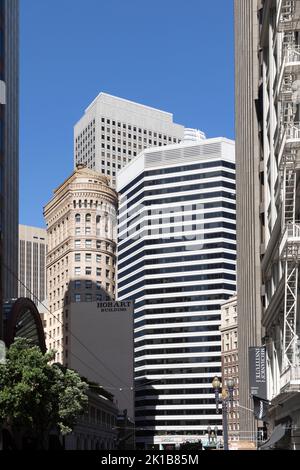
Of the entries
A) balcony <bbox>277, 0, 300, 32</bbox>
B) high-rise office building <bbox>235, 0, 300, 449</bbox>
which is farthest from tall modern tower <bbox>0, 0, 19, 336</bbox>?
balcony <bbox>277, 0, 300, 32</bbox>

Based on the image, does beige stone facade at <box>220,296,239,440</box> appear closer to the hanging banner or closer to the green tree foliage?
the green tree foliage

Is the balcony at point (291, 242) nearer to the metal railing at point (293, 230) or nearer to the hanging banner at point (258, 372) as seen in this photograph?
the metal railing at point (293, 230)

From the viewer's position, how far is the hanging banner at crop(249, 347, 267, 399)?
52938 mm

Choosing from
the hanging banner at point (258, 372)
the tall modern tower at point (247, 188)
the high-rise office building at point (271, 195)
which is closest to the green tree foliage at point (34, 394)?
the tall modern tower at point (247, 188)

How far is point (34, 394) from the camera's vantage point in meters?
58.6

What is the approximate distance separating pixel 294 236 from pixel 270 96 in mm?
24044

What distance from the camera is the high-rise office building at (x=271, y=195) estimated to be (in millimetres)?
34031

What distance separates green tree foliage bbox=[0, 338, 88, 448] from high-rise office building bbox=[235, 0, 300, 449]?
15154mm

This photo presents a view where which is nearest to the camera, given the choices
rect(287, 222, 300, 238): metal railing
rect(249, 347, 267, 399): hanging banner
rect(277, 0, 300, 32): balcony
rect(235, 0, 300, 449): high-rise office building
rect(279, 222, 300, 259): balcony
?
rect(279, 222, 300, 259): balcony

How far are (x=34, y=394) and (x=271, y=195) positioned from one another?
2055cm

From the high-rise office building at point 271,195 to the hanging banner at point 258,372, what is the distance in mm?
384

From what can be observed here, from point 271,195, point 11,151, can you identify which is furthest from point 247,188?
point 11,151

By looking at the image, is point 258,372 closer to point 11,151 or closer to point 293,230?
point 293,230
